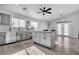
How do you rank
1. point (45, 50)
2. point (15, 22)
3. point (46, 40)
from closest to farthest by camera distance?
point (45, 50) < point (46, 40) < point (15, 22)

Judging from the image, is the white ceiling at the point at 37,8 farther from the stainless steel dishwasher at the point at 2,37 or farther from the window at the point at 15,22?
the stainless steel dishwasher at the point at 2,37

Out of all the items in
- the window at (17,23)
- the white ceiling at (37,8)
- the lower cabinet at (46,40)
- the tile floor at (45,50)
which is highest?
the white ceiling at (37,8)

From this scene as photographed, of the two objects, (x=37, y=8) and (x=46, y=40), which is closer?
(x=37, y=8)

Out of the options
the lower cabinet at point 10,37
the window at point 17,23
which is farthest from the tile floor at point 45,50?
the window at point 17,23

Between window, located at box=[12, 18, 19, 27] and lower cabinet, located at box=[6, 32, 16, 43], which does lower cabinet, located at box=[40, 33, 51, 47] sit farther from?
window, located at box=[12, 18, 19, 27]

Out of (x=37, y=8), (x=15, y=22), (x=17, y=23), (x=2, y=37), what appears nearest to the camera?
(x=37, y=8)

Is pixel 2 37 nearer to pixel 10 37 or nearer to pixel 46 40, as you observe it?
pixel 10 37

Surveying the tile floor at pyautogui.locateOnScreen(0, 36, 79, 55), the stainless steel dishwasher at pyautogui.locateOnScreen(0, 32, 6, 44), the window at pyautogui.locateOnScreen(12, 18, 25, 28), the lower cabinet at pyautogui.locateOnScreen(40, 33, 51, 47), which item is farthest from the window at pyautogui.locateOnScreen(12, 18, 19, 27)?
the lower cabinet at pyautogui.locateOnScreen(40, 33, 51, 47)

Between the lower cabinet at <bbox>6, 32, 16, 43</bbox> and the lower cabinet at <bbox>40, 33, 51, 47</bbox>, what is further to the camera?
the lower cabinet at <bbox>6, 32, 16, 43</bbox>

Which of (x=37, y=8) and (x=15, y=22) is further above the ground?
(x=37, y=8)

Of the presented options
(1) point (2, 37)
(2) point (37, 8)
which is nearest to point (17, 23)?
(1) point (2, 37)
